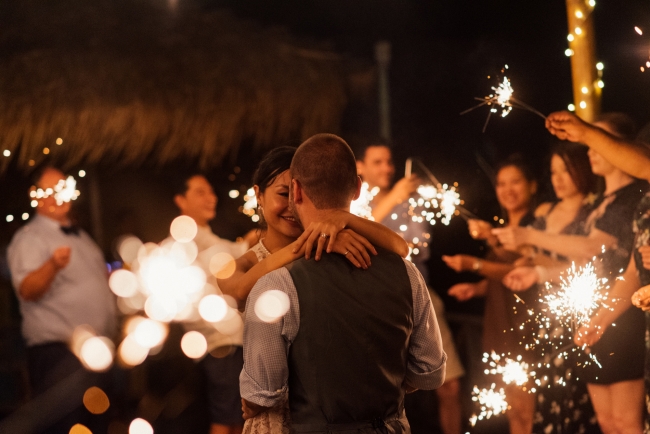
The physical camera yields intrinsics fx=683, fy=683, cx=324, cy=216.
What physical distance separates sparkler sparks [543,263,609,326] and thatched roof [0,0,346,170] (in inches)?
130

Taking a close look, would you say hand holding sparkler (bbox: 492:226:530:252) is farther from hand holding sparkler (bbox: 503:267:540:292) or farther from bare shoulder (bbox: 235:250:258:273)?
bare shoulder (bbox: 235:250:258:273)

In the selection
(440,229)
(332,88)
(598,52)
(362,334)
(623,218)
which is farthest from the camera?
(332,88)

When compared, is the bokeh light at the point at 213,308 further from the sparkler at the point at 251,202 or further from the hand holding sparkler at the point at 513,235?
the hand holding sparkler at the point at 513,235

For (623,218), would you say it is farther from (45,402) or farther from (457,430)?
(45,402)

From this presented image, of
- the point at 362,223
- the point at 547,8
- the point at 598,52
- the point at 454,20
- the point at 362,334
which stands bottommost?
the point at 362,334

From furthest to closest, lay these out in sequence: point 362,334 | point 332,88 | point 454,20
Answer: point 332,88
point 454,20
point 362,334

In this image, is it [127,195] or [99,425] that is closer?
[99,425]

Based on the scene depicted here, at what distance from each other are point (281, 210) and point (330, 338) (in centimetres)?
77

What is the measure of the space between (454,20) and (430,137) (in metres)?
0.87

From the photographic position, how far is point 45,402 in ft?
14.5

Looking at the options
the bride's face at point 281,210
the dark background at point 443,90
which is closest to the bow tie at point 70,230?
the dark background at point 443,90

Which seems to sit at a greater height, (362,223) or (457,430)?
(362,223)

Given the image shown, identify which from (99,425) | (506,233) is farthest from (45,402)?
(506,233)

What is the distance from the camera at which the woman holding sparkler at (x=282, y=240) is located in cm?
198
